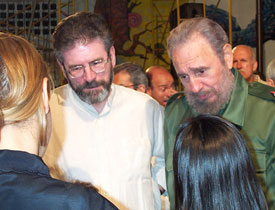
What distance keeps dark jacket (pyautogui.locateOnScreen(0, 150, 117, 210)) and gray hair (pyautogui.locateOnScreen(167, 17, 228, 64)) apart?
1.16m

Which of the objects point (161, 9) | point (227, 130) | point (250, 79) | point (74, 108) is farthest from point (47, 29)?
point (227, 130)

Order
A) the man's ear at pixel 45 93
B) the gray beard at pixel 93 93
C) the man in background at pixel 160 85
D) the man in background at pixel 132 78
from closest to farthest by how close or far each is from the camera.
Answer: the man's ear at pixel 45 93, the gray beard at pixel 93 93, the man in background at pixel 132 78, the man in background at pixel 160 85

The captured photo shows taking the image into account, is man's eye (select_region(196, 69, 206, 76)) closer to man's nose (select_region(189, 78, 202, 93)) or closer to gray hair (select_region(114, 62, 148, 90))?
man's nose (select_region(189, 78, 202, 93))

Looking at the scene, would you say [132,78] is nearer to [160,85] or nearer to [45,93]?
[160,85]

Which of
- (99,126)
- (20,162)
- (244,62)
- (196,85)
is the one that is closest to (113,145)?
(99,126)

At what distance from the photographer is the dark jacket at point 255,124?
1.88 m

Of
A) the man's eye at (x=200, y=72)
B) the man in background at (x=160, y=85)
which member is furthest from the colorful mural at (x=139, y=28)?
the man's eye at (x=200, y=72)

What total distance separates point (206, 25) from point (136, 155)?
705 mm

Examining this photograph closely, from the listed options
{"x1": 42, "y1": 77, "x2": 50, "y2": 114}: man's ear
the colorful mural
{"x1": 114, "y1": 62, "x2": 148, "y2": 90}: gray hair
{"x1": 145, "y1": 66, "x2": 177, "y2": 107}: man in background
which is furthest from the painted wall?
{"x1": 42, "y1": 77, "x2": 50, "y2": 114}: man's ear

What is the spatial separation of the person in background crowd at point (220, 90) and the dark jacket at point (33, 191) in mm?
1023

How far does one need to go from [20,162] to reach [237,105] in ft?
3.90

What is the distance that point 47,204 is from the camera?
3.36ft

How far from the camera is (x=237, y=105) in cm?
200

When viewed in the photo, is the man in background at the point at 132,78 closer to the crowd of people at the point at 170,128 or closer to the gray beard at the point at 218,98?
the crowd of people at the point at 170,128
